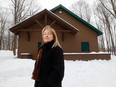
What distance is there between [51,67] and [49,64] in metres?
0.06

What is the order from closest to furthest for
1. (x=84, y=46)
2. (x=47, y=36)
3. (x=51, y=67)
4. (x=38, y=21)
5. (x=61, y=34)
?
(x=51, y=67) < (x=47, y=36) < (x=38, y=21) < (x=61, y=34) < (x=84, y=46)

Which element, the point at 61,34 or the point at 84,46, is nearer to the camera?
the point at 61,34

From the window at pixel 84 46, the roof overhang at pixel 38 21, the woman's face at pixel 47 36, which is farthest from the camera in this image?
the window at pixel 84 46

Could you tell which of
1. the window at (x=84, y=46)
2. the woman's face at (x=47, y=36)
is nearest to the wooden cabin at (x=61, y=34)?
the window at (x=84, y=46)

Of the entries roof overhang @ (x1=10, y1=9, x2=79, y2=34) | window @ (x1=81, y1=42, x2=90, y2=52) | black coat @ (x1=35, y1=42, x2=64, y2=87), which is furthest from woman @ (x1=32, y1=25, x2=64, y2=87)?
window @ (x1=81, y1=42, x2=90, y2=52)

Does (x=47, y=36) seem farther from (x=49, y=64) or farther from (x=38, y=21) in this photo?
(x=38, y=21)

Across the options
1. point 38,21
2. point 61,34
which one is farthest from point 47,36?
point 61,34

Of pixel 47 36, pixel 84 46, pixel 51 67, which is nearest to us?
pixel 51 67

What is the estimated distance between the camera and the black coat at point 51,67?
250cm

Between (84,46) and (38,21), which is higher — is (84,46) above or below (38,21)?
below

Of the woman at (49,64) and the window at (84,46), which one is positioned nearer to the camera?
the woman at (49,64)

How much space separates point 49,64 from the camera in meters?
2.66

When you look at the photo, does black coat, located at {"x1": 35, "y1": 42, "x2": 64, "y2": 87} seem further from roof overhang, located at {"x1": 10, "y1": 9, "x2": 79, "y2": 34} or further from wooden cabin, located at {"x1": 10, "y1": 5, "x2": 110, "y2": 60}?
roof overhang, located at {"x1": 10, "y1": 9, "x2": 79, "y2": 34}

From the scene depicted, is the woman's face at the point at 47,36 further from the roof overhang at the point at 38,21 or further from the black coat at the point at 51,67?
the roof overhang at the point at 38,21
